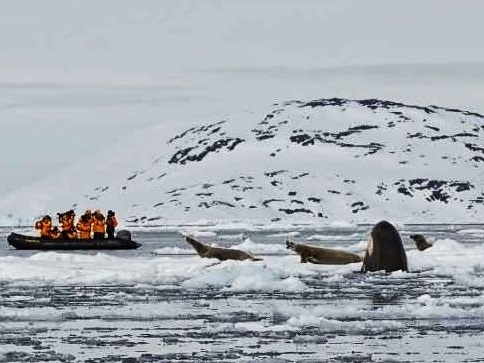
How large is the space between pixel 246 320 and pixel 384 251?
11.7 meters

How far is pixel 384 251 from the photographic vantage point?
29.4 m

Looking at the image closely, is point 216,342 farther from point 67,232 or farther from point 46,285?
point 67,232

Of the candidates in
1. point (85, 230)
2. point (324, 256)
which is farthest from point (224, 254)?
point (85, 230)

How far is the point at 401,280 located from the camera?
2659 cm

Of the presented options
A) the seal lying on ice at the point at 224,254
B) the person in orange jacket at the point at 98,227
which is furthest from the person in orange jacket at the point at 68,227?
the seal lying on ice at the point at 224,254

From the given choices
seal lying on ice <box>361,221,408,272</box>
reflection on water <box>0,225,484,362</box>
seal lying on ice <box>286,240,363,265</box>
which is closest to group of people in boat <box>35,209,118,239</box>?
seal lying on ice <box>286,240,363,265</box>

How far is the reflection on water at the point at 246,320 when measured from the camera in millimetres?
14516

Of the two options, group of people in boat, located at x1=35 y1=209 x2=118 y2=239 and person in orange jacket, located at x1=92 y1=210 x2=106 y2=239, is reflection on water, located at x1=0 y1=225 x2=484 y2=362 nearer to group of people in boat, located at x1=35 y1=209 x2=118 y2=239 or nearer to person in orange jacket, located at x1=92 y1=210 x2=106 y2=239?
group of people in boat, located at x1=35 y1=209 x2=118 y2=239

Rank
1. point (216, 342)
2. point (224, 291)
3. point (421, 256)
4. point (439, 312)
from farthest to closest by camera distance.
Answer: point (421, 256), point (224, 291), point (439, 312), point (216, 342)

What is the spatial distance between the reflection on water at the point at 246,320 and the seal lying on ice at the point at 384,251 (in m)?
1.67

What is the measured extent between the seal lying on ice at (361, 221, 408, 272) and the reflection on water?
167cm

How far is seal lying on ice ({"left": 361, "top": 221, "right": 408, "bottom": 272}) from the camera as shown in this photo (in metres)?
29.1

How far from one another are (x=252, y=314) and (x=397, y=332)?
3169 mm

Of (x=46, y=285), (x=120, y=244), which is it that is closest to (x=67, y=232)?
(x=120, y=244)
